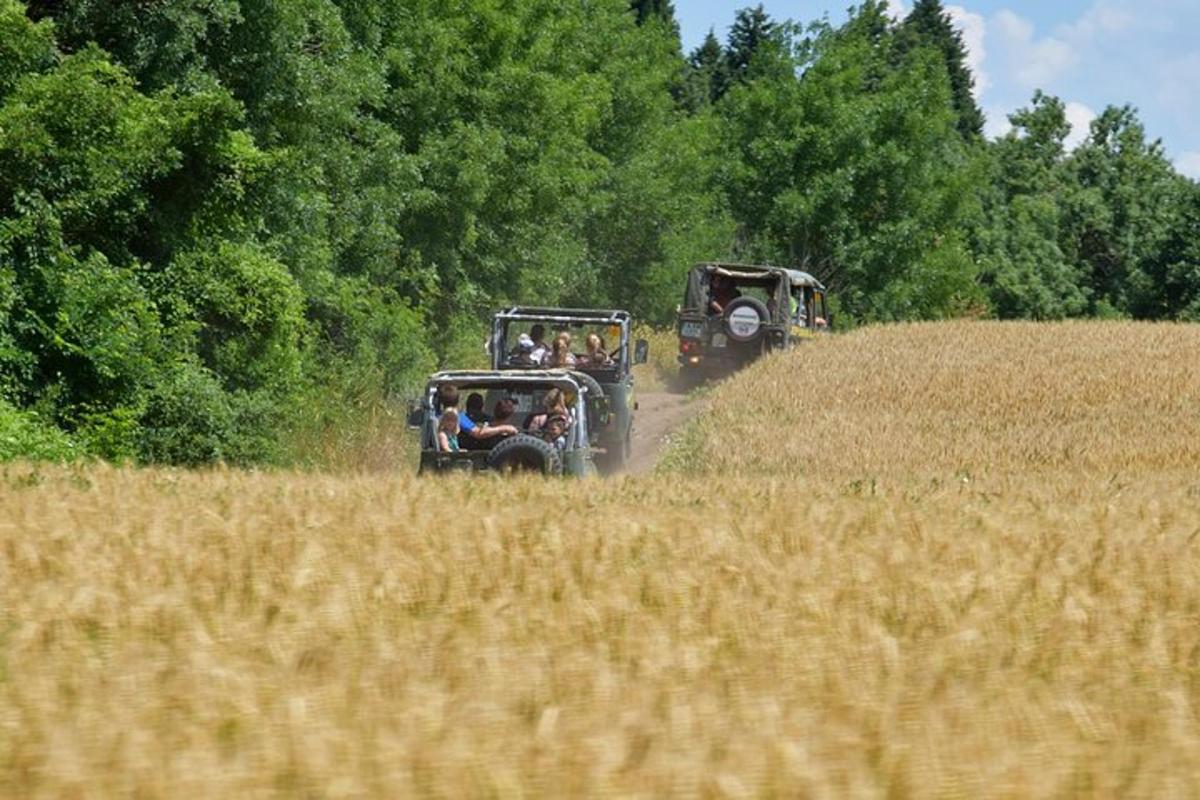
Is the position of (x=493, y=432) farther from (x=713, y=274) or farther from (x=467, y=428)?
(x=713, y=274)

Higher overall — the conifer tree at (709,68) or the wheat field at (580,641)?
the conifer tree at (709,68)

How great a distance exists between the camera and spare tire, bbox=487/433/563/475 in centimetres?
1523

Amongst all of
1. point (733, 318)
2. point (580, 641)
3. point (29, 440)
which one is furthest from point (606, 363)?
point (580, 641)

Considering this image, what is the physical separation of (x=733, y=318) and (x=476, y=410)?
61.7 feet

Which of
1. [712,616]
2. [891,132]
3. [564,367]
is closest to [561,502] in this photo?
[712,616]

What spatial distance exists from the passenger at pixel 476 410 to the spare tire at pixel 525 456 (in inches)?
104

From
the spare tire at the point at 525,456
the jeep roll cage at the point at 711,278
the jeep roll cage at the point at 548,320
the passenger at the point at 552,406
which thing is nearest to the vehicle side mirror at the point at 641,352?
the jeep roll cage at the point at 548,320

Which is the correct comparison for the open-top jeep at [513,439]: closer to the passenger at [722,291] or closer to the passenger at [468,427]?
the passenger at [468,427]

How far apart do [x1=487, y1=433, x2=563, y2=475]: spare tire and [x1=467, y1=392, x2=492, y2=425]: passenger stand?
2.63m

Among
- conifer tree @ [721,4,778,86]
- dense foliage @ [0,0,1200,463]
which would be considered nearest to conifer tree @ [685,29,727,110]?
conifer tree @ [721,4,778,86]

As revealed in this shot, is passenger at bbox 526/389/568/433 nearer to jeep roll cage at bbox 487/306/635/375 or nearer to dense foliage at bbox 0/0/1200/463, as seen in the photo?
dense foliage at bbox 0/0/1200/463

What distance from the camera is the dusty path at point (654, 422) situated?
27.7 m

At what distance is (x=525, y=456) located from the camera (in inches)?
604

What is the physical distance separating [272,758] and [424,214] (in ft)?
118
